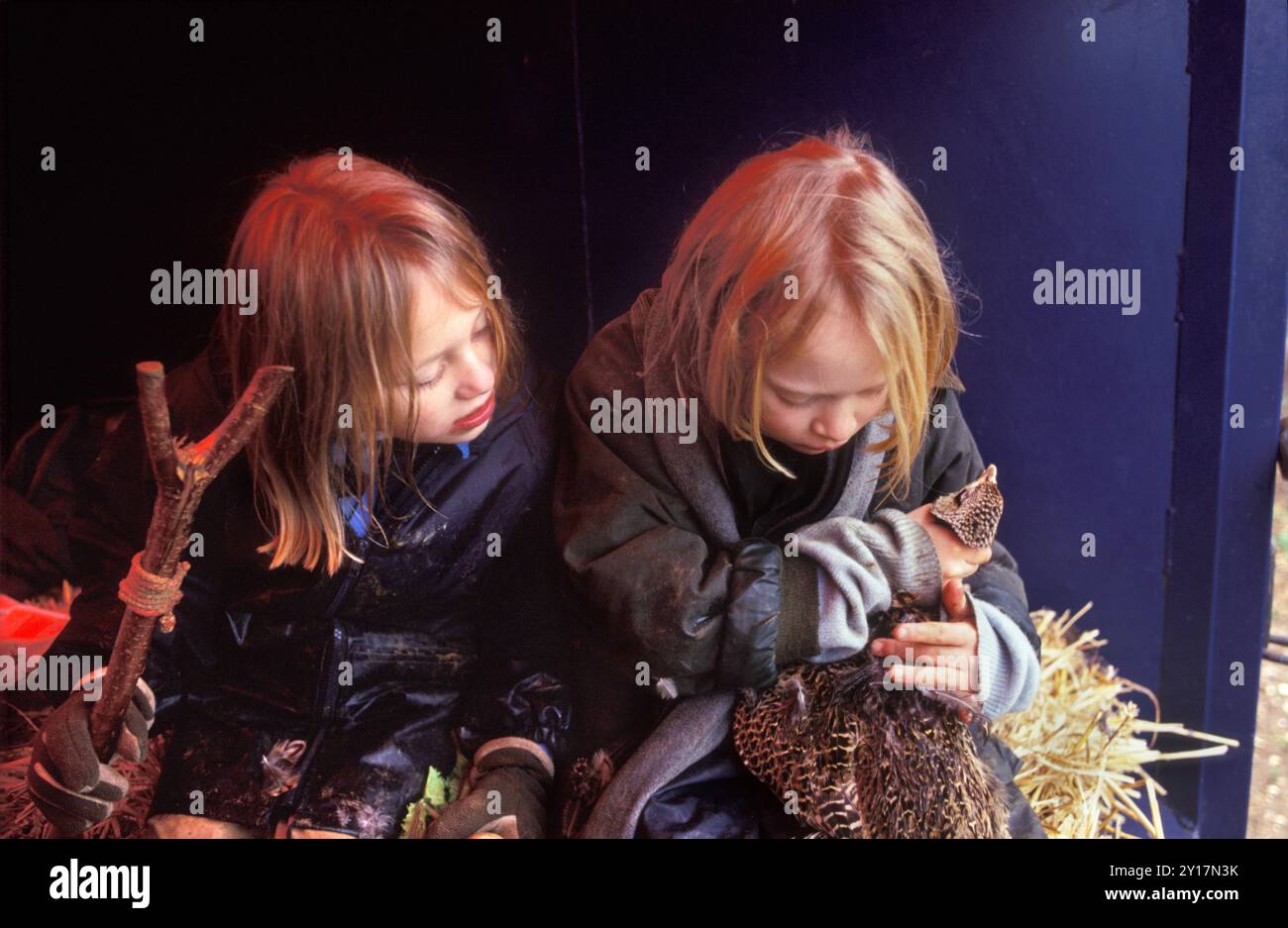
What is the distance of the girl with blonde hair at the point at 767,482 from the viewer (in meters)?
1.51

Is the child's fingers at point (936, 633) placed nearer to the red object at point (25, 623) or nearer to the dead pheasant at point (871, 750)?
the dead pheasant at point (871, 750)

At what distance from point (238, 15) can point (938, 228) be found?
0.99 meters

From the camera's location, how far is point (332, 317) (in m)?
1.50

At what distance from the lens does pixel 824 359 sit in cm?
150

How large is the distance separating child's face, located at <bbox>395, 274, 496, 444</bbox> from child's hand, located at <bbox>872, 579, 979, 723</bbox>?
63 cm

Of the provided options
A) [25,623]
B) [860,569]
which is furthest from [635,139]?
[25,623]

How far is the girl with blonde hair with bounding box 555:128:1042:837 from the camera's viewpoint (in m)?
1.51

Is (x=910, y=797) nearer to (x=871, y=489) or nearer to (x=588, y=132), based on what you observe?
(x=871, y=489)

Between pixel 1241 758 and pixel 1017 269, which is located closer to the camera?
pixel 1017 269

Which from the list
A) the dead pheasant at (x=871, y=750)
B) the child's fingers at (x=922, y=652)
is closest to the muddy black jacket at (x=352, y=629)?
the dead pheasant at (x=871, y=750)

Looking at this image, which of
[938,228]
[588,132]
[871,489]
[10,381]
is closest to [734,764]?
[871,489]

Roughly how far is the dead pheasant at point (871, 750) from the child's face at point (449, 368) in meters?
0.55

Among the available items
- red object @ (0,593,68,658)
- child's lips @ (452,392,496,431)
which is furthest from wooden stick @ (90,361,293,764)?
child's lips @ (452,392,496,431)

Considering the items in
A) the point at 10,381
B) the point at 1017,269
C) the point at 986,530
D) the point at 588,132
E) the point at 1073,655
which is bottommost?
the point at 1073,655
